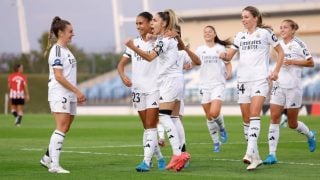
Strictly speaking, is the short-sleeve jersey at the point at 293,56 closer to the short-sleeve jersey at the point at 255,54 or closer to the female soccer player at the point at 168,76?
the short-sleeve jersey at the point at 255,54

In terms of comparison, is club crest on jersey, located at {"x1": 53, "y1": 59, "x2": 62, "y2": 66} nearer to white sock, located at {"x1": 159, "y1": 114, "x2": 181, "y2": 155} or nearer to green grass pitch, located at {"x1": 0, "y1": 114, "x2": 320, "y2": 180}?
green grass pitch, located at {"x1": 0, "y1": 114, "x2": 320, "y2": 180}

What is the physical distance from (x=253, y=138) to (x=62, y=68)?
3.19 metres

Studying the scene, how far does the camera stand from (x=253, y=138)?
1373 cm

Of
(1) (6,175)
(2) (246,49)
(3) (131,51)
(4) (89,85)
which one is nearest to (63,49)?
(3) (131,51)

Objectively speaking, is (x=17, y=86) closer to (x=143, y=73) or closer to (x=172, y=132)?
(x=143, y=73)

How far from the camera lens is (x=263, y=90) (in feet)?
45.7

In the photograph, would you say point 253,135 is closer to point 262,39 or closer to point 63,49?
point 262,39

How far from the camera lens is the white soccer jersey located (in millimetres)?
13578

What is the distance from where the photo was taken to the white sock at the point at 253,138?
13586 millimetres

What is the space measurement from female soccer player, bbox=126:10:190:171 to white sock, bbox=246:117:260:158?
104 centimetres

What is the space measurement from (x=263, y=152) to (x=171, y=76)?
15.0 feet

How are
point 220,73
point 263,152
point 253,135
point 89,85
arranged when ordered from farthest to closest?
point 89,85, point 220,73, point 263,152, point 253,135

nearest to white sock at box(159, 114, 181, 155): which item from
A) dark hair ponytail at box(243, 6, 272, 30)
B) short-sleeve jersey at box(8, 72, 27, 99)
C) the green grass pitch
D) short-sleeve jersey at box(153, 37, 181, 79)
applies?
the green grass pitch

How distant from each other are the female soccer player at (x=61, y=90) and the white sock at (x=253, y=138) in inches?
106
